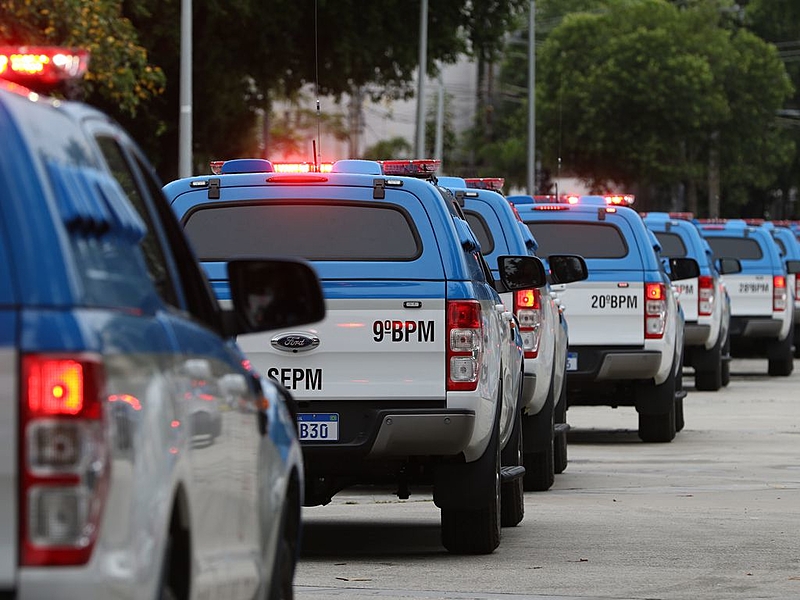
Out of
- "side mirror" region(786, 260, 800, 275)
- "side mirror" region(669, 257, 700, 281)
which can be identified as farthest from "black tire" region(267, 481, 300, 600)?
"side mirror" region(786, 260, 800, 275)

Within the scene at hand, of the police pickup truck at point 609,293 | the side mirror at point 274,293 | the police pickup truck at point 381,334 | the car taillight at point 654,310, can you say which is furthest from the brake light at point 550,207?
the side mirror at point 274,293

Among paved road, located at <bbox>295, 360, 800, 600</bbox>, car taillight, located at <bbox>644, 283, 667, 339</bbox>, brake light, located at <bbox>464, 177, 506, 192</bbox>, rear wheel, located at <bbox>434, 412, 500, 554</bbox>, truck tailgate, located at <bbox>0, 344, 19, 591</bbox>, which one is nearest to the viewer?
truck tailgate, located at <bbox>0, 344, 19, 591</bbox>

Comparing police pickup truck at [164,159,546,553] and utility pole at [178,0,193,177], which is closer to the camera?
police pickup truck at [164,159,546,553]

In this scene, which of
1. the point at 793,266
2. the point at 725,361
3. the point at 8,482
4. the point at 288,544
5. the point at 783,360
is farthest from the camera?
the point at 793,266

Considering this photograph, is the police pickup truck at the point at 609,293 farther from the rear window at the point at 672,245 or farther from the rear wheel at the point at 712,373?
the rear wheel at the point at 712,373

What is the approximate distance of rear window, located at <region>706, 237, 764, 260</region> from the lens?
29.7 metres

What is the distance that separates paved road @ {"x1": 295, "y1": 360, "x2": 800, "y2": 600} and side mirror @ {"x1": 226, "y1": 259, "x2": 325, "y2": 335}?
372cm

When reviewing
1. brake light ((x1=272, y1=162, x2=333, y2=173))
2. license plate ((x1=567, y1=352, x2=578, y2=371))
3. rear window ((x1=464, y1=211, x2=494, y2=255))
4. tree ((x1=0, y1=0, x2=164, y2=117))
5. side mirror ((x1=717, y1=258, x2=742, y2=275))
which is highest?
tree ((x1=0, y1=0, x2=164, y2=117))

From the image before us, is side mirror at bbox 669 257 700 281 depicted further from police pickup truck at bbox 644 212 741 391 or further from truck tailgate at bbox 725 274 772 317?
truck tailgate at bbox 725 274 772 317

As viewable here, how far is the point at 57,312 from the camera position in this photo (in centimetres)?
388

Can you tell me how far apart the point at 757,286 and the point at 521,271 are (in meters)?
17.4

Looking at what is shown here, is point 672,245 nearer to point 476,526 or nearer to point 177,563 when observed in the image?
point 476,526

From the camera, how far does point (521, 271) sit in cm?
1234

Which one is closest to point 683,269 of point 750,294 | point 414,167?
point 414,167
